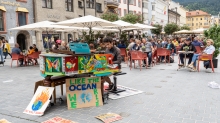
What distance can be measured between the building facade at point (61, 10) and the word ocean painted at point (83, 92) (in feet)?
68.1

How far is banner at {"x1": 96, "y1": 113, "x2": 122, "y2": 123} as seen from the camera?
13.5 ft

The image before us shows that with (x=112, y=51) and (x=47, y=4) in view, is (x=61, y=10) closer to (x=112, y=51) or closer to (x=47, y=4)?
(x=47, y=4)

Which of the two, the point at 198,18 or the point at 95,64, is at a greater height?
the point at 198,18

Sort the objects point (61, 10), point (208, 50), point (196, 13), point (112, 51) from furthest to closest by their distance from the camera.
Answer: point (196, 13)
point (61, 10)
point (208, 50)
point (112, 51)

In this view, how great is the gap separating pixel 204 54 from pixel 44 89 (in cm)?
727

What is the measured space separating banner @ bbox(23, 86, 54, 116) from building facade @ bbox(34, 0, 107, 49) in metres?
20.6

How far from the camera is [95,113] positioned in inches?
180

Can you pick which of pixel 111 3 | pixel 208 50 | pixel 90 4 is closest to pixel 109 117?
pixel 208 50

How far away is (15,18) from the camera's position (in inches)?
850

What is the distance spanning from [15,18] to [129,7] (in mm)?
27565

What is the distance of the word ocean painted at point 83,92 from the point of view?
496 cm

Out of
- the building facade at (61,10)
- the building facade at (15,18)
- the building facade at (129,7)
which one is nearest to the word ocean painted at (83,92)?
the building facade at (15,18)

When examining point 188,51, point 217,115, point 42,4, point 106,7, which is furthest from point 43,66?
point 106,7

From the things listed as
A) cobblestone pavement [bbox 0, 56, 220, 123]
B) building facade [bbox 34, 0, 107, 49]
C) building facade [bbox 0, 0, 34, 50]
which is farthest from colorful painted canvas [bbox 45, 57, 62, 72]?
building facade [bbox 34, 0, 107, 49]
